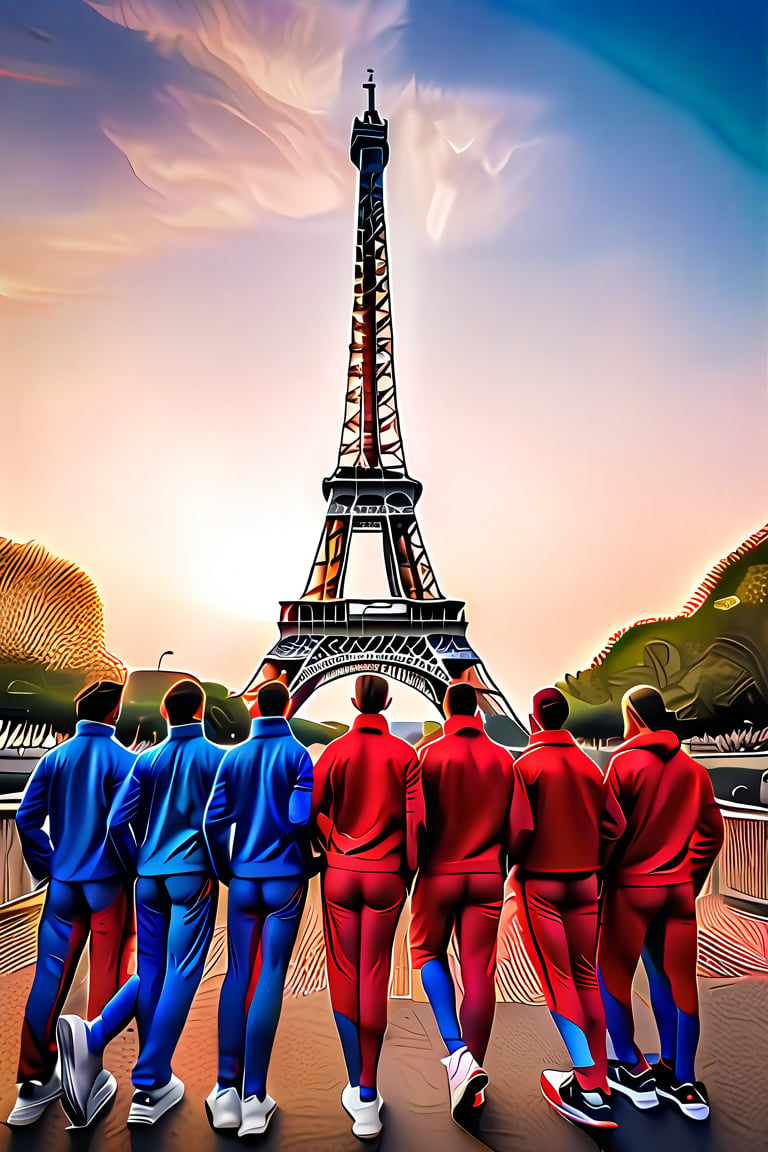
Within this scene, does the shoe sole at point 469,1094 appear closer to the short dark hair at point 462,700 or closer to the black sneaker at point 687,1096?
the black sneaker at point 687,1096

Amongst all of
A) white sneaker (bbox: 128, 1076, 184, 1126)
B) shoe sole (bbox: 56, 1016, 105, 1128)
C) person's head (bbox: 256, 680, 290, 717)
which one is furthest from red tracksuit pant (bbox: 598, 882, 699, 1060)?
shoe sole (bbox: 56, 1016, 105, 1128)

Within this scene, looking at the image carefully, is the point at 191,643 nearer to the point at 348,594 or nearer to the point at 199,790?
the point at 348,594

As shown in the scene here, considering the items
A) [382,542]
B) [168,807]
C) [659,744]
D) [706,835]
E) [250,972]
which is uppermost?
[382,542]

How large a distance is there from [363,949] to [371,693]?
2.78 feet

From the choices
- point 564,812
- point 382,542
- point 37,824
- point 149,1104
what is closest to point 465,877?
point 564,812

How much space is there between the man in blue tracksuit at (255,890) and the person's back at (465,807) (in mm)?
429

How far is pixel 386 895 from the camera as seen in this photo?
2623 millimetres

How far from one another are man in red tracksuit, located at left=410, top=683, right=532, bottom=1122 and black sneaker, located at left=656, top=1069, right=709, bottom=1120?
2.20 ft

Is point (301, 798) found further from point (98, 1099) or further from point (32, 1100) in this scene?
point (32, 1100)

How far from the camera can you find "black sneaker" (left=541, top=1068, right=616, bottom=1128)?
2.56 metres

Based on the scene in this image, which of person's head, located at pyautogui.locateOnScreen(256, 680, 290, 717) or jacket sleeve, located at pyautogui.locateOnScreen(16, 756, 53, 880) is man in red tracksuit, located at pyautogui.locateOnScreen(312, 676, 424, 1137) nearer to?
person's head, located at pyautogui.locateOnScreen(256, 680, 290, 717)

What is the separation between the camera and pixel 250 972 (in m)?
2.62

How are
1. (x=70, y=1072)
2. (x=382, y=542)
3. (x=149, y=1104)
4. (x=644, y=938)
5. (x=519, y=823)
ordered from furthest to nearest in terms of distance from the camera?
1. (x=382, y=542)
2. (x=644, y=938)
3. (x=519, y=823)
4. (x=149, y=1104)
5. (x=70, y=1072)

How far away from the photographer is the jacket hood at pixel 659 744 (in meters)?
2.81
